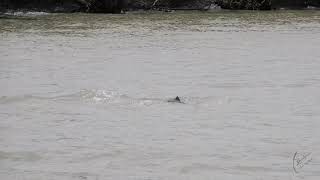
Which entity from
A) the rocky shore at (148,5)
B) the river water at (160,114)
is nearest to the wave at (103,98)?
the river water at (160,114)

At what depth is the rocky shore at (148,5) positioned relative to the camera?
3281cm

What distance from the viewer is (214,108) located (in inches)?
256

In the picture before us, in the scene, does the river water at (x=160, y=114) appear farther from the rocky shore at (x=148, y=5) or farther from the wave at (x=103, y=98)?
the rocky shore at (x=148, y=5)

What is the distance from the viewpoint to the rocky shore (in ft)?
108

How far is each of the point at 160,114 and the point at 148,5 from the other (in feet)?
95.4

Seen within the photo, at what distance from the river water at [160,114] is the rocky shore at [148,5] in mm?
20967

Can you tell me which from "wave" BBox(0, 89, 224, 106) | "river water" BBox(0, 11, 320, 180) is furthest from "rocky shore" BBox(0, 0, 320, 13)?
"wave" BBox(0, 89, 224, 106)

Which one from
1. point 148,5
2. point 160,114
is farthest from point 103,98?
point 148,5

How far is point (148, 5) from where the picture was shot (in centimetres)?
3478

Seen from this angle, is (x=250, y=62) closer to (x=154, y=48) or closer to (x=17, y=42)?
(x=154, y=48)

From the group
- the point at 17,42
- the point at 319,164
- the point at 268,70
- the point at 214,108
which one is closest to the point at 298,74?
the point at 268,70

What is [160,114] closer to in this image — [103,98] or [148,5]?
[103,98]

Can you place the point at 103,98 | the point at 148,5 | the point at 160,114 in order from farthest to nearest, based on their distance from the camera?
the point at 148,5
the point at 103,98
the point at 160,114

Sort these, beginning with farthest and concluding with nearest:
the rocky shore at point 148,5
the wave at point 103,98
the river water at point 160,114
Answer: the rocky shore at point 148,5 < the wave at point 103,98 < the river water at point 160,114
